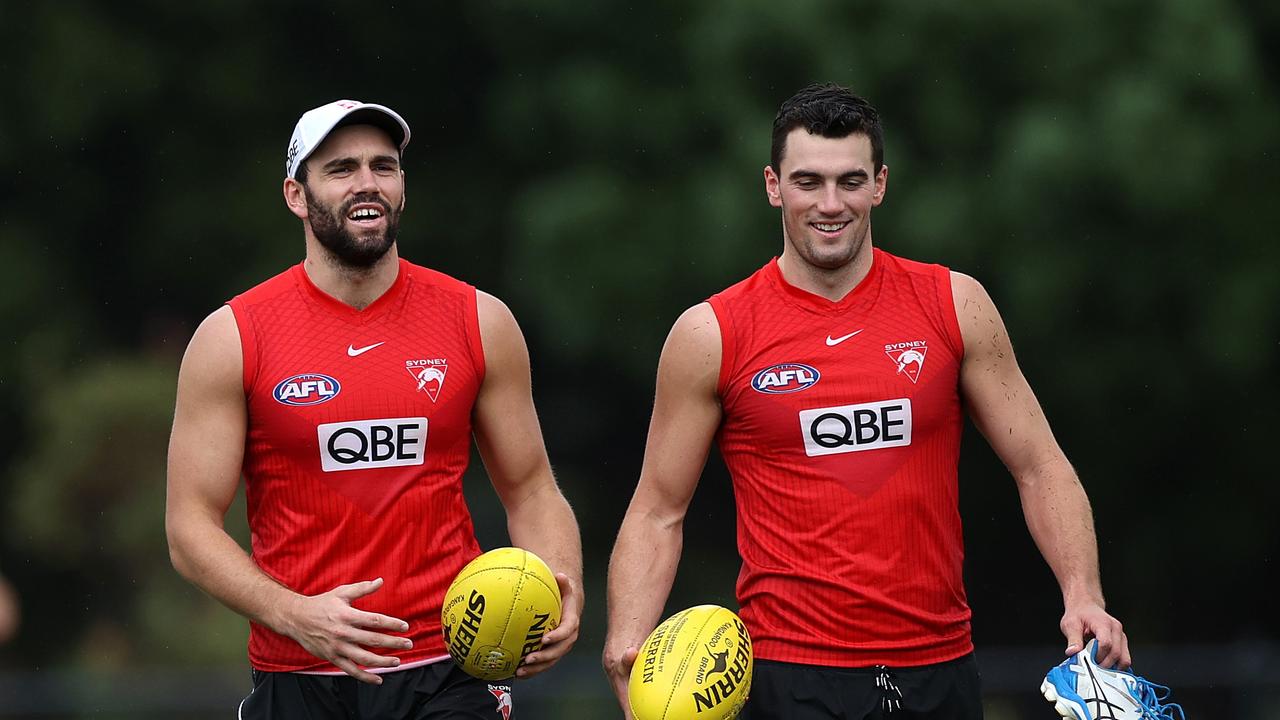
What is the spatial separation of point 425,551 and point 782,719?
1.21 m

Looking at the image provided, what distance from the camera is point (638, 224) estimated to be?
1592 centimetres

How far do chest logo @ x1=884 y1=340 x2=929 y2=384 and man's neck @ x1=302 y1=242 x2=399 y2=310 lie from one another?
63.5 inches

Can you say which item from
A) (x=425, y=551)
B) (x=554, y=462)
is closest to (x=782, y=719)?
(x=425, y=551)

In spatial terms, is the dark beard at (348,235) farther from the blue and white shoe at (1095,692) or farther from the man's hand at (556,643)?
the blue and white shoe at (1095,692)

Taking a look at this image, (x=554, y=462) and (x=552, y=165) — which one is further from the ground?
(x=552, y=165)

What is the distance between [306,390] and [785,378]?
1.48 meters

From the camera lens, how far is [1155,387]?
16.0 metres

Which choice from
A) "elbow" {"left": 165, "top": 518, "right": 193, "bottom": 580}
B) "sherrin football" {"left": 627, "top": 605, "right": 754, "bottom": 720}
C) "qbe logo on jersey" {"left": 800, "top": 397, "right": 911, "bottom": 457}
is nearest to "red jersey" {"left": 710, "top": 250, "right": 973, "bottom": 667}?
"qbe logo on jersey" {"left": 800, "top": 397, "right": 911, "bottom": 457}

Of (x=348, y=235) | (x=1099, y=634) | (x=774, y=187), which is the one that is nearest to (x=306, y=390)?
(x=348, y=235)

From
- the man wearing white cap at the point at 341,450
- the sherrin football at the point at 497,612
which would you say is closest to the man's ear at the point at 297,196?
the man wearing white cap at the point at 341,450

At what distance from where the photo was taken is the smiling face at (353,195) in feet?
21.2

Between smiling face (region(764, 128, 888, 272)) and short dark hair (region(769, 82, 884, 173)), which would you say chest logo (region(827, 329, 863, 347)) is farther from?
short dark hair (region(769, 82, 884, 173))

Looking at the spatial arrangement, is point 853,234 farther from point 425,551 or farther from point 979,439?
point 979,439

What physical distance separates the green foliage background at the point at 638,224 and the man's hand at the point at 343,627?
9383 mm
